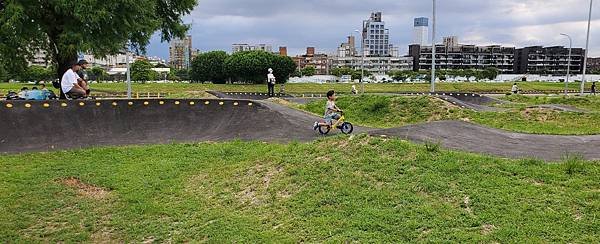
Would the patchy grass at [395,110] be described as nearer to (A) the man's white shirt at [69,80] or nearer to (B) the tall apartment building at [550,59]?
(A) the man's white shirt at [69,80]

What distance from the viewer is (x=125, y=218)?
731 cm

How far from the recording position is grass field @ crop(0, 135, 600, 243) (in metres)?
5.76

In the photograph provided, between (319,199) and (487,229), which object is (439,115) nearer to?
(319,199)

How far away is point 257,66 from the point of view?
6862 centimetres

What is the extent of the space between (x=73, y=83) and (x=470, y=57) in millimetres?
138310

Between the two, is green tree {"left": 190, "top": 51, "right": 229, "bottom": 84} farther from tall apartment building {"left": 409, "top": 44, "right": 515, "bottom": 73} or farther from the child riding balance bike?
tall apartment building {"left": 409, "top": 44, "right": 515, "bottom": 73}

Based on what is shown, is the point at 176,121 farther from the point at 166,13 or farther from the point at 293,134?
the point at 166,13

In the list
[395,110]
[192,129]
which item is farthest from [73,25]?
[395,110]

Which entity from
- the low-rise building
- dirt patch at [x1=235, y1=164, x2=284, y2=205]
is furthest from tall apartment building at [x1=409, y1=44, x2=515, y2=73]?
dirt patch at [x1=235, y1=164, x2=284, y2=205]

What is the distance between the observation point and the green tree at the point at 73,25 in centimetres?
1552

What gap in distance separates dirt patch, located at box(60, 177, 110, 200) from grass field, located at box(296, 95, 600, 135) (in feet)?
34.9

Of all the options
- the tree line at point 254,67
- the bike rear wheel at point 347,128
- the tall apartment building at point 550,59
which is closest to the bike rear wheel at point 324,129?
the bike rear wheel at point 347,128

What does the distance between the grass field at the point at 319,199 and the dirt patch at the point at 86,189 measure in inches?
1.4

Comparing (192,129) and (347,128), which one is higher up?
(347,128)
